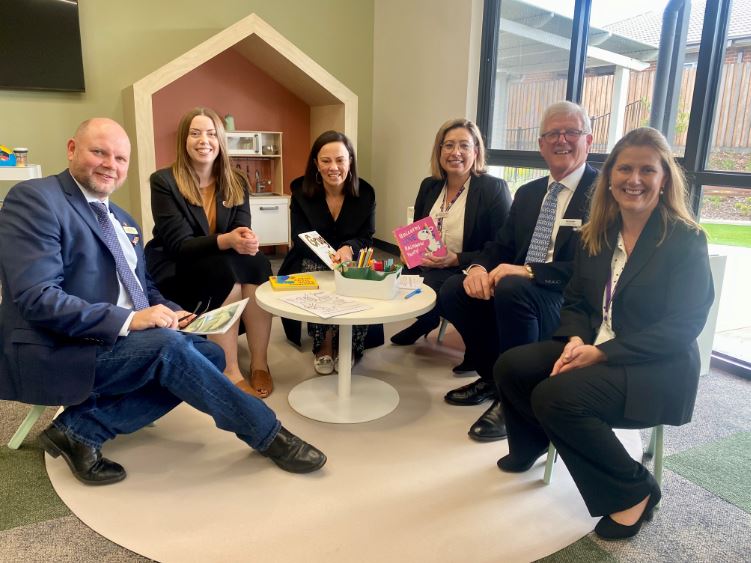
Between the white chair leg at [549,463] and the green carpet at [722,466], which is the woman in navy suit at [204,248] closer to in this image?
the white chair leg at [549,463]

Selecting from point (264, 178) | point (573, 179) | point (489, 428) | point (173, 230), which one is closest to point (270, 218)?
point (264, 178)

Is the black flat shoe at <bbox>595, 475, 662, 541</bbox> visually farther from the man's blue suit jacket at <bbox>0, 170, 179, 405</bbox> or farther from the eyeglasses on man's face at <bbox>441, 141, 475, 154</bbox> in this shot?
the eyeglasses on man's face at <bbox>441, 141, 475, 154</bbox>

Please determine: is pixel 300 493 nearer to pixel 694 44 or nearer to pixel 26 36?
pixel 694 44

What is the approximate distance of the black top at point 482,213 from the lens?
268 cm

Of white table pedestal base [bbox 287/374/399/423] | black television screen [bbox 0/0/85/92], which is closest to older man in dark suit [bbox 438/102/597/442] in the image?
white table pedestal base [bbox 287/374/399/423]

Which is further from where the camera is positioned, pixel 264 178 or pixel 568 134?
pixel 264 178

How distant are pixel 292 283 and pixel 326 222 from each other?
24.8 inches

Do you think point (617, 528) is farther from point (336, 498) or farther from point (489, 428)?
point (336, 498)

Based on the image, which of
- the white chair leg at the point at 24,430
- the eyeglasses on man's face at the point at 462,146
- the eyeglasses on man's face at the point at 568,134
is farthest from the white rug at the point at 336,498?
the eyeglasses on man's face at the point at 462,146

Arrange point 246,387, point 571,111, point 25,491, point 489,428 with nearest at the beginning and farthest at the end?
point 25,491
point 489,428
point 571,111
point 246,387

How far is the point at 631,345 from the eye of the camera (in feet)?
4.88

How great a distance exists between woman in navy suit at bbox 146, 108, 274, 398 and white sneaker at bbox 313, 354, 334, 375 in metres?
0.24

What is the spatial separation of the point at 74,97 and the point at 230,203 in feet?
8.73

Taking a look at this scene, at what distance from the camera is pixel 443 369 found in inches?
107
